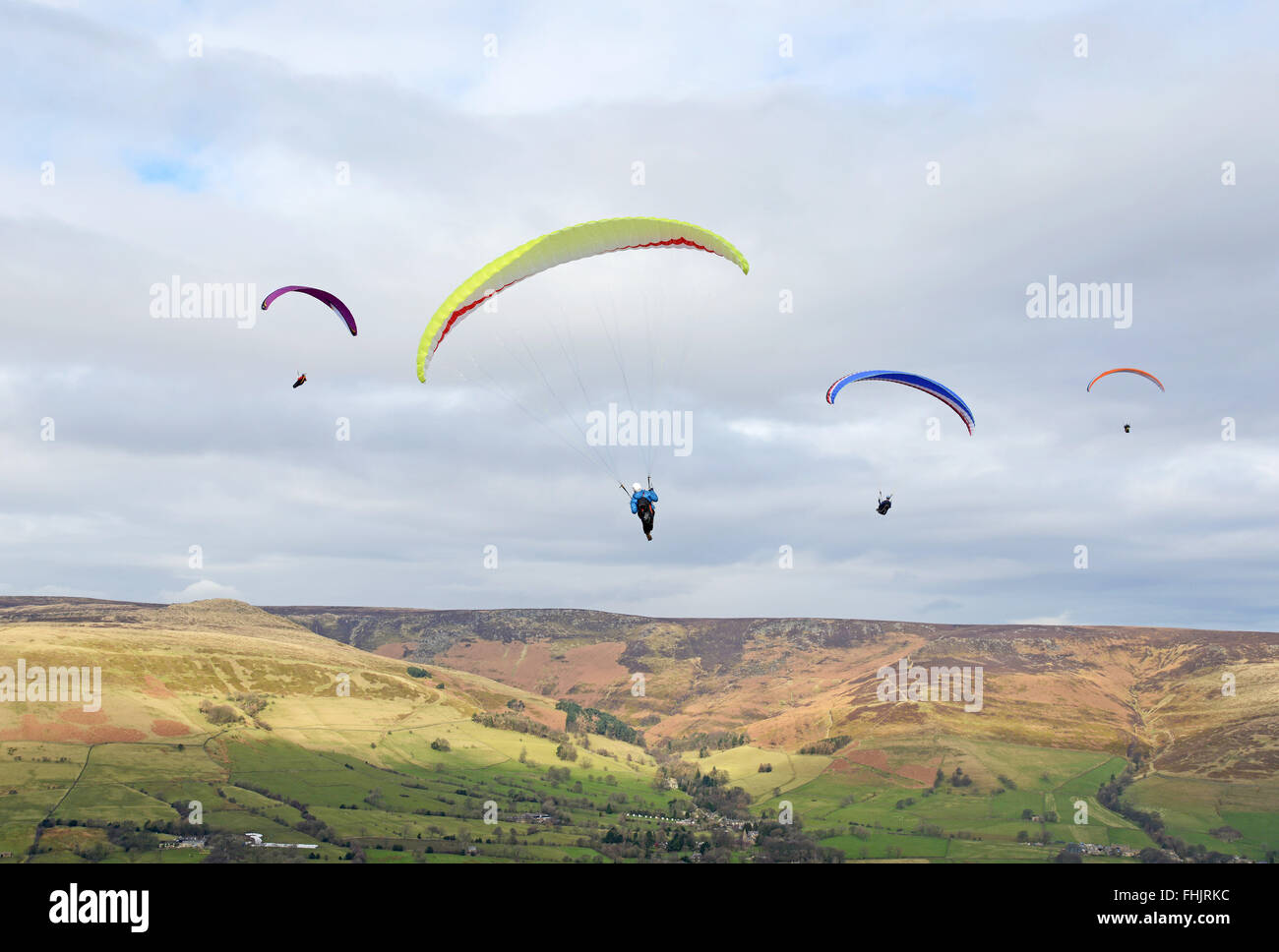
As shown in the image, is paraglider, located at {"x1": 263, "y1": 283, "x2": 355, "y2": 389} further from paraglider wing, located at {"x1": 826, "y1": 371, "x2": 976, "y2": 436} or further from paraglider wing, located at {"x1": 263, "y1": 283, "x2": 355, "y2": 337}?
paraglider wing, located at {"x1": 826, "y1": 371, "x2": 976, "y2": 436}

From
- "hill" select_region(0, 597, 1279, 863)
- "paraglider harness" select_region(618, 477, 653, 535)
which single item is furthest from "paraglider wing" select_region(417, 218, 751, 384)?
"hill" select_region(0, 597, 1279, 863)

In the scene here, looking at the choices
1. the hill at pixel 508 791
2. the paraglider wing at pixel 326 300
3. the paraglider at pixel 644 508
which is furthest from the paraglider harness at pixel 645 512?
the hill at pixel 508 791

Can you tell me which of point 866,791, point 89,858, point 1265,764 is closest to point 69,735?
point 89,858

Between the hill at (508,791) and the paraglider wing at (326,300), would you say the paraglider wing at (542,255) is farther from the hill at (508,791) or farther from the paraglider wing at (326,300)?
the hill at (508,791)

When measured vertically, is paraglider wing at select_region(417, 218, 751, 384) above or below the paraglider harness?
above

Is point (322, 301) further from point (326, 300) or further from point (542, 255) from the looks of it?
point (542, 255)

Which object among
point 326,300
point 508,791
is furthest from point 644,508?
point 508,791
